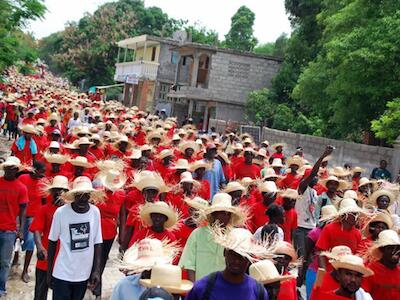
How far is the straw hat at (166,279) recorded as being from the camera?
3.72m

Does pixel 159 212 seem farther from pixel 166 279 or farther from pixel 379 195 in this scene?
pixel 379 195

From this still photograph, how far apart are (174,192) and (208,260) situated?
244 cm

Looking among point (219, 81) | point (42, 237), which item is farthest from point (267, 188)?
point (219, 81)

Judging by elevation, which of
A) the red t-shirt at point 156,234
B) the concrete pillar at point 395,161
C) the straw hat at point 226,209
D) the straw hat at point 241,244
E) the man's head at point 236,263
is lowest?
the red t-shirt at point 156,234

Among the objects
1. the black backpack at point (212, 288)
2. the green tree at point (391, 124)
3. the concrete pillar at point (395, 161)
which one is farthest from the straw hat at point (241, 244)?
the green tree at point (391, 124)

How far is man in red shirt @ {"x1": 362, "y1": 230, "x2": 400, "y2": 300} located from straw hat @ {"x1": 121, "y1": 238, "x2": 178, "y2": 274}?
1.86 m

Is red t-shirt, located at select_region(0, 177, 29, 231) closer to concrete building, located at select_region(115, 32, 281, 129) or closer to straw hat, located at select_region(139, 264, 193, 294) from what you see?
straw hat, located at select_region(139, 264, 193, 294)

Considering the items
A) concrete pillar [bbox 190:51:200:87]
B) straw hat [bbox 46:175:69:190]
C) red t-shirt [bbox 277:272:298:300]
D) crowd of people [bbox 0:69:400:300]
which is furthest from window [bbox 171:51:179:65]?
red t-shirt [bbox 277:272:298:300]

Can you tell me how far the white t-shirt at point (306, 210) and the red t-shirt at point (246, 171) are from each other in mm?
2297

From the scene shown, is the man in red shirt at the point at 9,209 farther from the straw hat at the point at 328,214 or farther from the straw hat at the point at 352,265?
the straw hat at the point at 352,265

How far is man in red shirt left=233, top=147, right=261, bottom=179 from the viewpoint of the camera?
10.9 meters

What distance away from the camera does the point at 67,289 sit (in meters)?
5.75

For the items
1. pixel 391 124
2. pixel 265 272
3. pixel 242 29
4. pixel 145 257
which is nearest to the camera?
pixel 145 257

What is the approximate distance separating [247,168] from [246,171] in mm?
67
